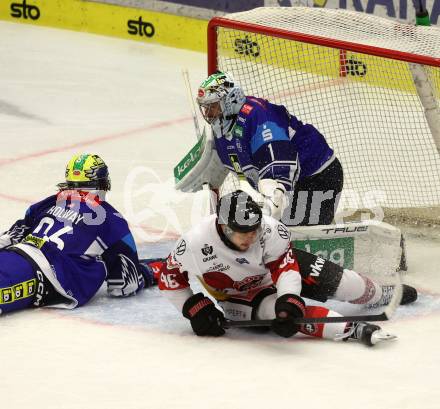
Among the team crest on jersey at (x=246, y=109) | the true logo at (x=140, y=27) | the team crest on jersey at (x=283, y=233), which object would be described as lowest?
the team crest on jersey at (x=283, y=233)

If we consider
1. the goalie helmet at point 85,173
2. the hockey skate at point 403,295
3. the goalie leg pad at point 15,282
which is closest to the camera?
the goalie leg pad at point 15,282

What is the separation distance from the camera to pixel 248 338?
4418mm

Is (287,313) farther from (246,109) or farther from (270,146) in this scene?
(246,109)

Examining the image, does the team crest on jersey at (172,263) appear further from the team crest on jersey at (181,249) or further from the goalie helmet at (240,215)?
the goalie helmet at (240,215)

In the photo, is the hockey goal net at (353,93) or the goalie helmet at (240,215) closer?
the goalie helmet at (240,215)

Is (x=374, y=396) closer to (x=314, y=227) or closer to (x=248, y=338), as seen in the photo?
(x=248, y=338)

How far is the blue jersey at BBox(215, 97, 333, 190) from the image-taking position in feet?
16.5

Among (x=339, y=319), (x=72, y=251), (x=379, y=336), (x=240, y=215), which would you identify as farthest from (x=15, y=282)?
(x=379, y=336)

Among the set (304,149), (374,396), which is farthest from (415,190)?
(374,396)

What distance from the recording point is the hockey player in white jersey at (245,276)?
4133mm

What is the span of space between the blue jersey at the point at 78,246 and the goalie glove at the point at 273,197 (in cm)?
59

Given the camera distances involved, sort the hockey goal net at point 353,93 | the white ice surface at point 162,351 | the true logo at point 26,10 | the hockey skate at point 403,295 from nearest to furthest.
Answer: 1. the white ice surface at point 162,351
2. the hockey skate at point 403,295
3. the hockey goal net at point 353,93
4. the true logo at point 26,10

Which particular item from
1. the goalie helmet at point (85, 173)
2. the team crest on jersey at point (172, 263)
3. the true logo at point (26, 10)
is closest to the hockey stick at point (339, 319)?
the team crest on jersey at point (172, 263)

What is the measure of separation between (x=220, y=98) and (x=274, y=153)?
1.08 feet
